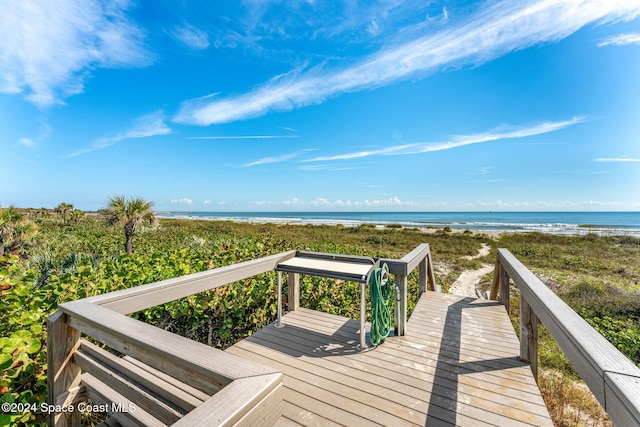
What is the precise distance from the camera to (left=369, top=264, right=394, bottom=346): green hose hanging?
2697mm

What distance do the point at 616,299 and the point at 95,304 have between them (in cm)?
1150

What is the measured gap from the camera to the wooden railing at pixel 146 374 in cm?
71

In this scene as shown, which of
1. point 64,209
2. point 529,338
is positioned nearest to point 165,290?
point 529,338

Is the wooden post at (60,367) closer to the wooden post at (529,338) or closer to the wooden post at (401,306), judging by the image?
the wooden post at (401,306)

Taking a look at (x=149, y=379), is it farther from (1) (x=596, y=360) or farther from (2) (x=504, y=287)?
(2) (x=504, y=287)

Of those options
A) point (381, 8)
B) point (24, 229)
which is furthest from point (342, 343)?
point (24, 229)

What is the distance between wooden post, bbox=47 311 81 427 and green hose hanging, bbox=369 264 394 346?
2280 millimetres

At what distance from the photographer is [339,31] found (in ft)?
23.0

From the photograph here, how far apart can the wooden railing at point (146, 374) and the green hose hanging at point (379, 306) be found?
1803mm

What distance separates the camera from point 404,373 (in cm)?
227

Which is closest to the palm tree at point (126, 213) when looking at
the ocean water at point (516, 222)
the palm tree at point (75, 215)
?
the ocean water at point (516, 222)

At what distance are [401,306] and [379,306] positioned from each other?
14.1 inches

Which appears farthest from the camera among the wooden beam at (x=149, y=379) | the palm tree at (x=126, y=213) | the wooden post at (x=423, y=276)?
the palm tree at (x=126, y=213)

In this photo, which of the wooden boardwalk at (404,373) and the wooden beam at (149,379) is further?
the wooden boardwalk at (404,373)
